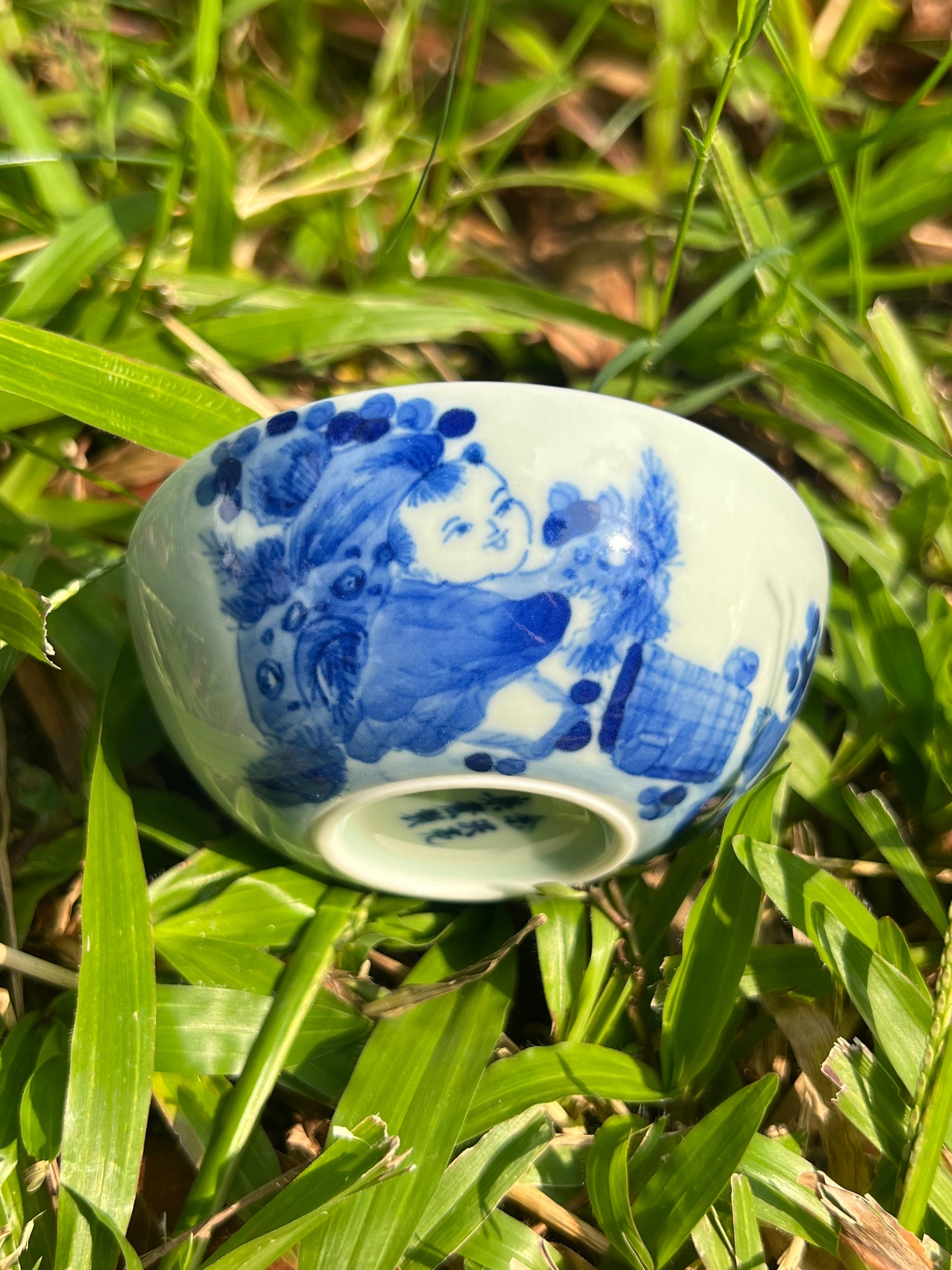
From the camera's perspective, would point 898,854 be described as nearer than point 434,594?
No

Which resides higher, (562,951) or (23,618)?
(23,618)

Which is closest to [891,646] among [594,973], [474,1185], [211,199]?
[594,973]

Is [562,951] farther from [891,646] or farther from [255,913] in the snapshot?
[891,646]

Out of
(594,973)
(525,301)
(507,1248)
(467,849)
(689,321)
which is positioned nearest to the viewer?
(507,1248)

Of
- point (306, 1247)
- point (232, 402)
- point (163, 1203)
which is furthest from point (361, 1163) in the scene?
point (232, 402)

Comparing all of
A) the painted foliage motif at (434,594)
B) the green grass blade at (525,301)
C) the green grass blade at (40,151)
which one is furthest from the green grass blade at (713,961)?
the green grass blade at (40,151)

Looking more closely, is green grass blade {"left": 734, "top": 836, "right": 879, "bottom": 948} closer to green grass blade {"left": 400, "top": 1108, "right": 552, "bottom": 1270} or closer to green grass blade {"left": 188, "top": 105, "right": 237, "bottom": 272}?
green grass blade {"left": 400, "top": 1108, "right": 552, "bottom": 1270}
